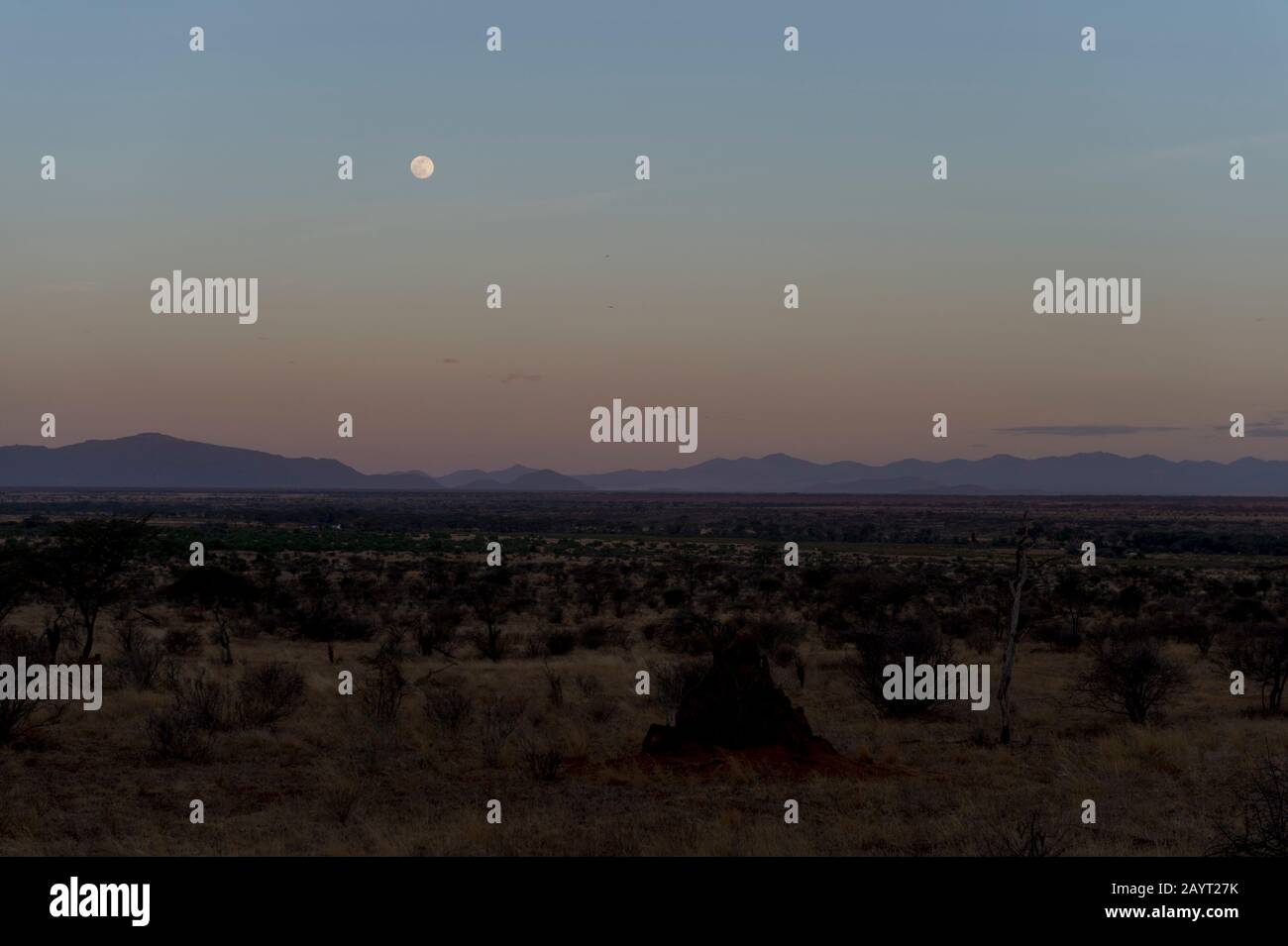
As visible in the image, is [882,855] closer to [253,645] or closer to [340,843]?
[340,843]

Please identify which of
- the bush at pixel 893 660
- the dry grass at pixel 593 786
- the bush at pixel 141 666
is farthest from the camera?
the bush at pixel 141 666

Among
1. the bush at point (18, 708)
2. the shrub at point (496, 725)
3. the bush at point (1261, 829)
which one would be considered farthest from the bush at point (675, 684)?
the bush at point (18, 708)

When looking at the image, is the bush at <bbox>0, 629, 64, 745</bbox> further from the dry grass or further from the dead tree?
the dead tree

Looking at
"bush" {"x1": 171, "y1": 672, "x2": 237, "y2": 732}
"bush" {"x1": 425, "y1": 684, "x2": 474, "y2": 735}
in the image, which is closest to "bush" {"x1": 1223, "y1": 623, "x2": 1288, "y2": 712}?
"bush" {"x1": 425, "y1": 684, "x2": 474, "y2": 735}

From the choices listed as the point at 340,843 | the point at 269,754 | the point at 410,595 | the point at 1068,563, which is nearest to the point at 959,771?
the point at 340,843

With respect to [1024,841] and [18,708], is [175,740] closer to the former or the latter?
[18,708]

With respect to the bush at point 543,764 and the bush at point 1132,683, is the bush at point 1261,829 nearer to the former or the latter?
the bush at point 1132,683

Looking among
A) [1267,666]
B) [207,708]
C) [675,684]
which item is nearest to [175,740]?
[207,708]

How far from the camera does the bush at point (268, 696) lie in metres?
18.0

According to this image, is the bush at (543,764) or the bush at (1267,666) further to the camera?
the bush at (1267,666)

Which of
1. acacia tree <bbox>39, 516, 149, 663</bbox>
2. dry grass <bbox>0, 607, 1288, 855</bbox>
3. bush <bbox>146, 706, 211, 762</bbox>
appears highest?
acacia tree <bbox>39, 516, 149, 663</bbox>

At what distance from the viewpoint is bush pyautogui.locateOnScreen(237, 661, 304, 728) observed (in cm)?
1802

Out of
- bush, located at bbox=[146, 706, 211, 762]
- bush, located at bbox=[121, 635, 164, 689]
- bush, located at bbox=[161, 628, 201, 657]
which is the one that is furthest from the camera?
bush, located at bbox=[161, 628, 201, 657]
